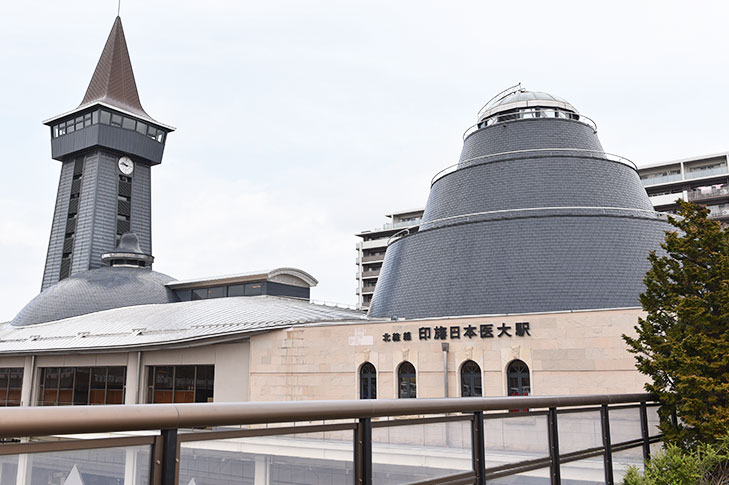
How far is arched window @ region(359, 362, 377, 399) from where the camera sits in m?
31.3

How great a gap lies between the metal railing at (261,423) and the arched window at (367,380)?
2392 cm

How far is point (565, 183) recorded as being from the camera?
3550 cm

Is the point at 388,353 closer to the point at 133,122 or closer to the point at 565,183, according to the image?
the point at 565,183

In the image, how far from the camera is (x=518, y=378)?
27.6m

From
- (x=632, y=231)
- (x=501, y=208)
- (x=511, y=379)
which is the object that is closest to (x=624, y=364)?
(x=511, y=379)

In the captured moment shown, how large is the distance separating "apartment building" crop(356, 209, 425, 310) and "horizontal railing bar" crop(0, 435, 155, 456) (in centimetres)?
9686

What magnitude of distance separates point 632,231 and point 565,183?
4784 millimetres

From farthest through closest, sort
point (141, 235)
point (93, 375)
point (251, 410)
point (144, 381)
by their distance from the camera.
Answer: point (141, 235) → point (93, 375) → point (144, 381) → point (251, 410)

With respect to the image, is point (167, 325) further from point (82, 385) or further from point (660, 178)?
point (660, 178)

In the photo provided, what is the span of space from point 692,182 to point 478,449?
8766 centimetres

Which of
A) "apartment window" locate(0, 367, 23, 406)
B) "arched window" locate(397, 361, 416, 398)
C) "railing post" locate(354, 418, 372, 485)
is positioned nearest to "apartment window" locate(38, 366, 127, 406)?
"apartment window" locate(0, 367, 23, 406)

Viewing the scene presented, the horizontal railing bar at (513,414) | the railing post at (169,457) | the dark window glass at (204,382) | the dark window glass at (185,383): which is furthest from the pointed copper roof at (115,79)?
the railing post at (169,457)

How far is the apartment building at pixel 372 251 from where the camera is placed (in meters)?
103

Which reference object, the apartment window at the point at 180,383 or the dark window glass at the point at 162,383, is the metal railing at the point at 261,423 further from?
the dark window glass at the point at 162,383
